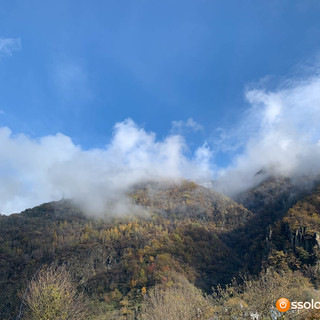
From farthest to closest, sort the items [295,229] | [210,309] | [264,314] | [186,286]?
[295,229] → [186,286] → [210,309] → [264,314]

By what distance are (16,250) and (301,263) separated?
20578 centimetres

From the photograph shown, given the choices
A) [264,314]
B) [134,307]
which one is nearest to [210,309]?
[264,314]

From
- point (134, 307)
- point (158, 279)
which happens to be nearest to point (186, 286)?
point (158, 279)

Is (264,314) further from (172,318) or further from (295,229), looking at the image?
(295,229)

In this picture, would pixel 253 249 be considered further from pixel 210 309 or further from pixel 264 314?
pixel 264 314

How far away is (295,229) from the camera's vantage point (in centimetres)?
15438

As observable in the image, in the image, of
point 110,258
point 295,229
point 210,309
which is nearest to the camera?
point 210,309

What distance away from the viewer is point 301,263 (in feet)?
440

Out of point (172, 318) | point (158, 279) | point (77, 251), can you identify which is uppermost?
point (77, 251)

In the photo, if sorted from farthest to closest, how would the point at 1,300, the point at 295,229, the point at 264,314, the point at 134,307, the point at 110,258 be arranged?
the point at 110,258 → the point at 295,229 → the point at 1,300 → the point at 134,307 → the point at 264,314

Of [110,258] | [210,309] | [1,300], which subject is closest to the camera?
[210,309]

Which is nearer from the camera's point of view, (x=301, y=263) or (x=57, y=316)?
(x=57, y=316)

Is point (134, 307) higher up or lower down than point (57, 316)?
lower down

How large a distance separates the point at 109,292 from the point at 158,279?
29.4 meters
